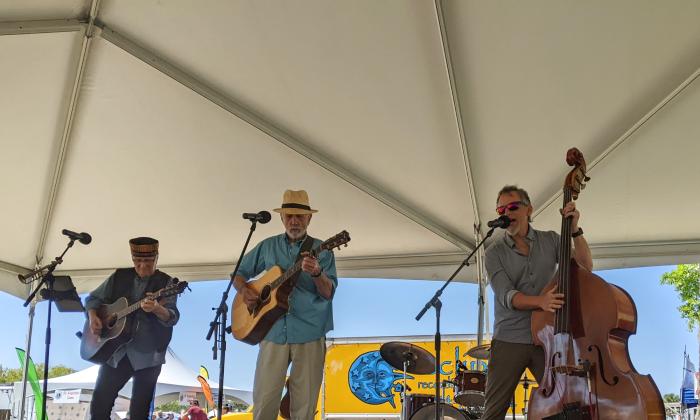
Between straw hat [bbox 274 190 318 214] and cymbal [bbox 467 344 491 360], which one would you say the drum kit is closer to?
cymbal [bbox 467 344 491 360]

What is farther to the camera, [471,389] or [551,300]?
[471,389]

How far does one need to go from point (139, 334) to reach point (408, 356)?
8.68 feet

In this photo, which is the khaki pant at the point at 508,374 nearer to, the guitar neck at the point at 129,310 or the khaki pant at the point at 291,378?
the khaki pant at the point at 291,378

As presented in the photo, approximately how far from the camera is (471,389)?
5867 millimetres

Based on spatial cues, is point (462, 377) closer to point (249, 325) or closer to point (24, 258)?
point (249, 325)

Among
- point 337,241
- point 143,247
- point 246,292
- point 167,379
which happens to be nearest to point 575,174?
point 337,241

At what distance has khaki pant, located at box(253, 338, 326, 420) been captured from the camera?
12.0 ft

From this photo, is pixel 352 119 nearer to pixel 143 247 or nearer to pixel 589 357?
pixel 143 247

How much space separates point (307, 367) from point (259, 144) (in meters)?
2.77

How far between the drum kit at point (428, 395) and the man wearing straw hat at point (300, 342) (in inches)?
86.2

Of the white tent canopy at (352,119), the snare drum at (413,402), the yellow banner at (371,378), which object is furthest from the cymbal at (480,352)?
the yellow banner at (371,378)

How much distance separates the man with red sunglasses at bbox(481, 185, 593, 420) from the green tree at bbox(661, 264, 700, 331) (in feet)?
51.2

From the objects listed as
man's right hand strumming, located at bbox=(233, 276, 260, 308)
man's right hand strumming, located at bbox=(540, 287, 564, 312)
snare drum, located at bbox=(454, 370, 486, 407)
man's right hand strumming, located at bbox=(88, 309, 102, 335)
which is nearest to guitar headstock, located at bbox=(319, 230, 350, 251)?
man's right hand strumming, located at bbox=(233, 276, 260, 308)

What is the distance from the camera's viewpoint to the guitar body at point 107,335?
14.1 feet
